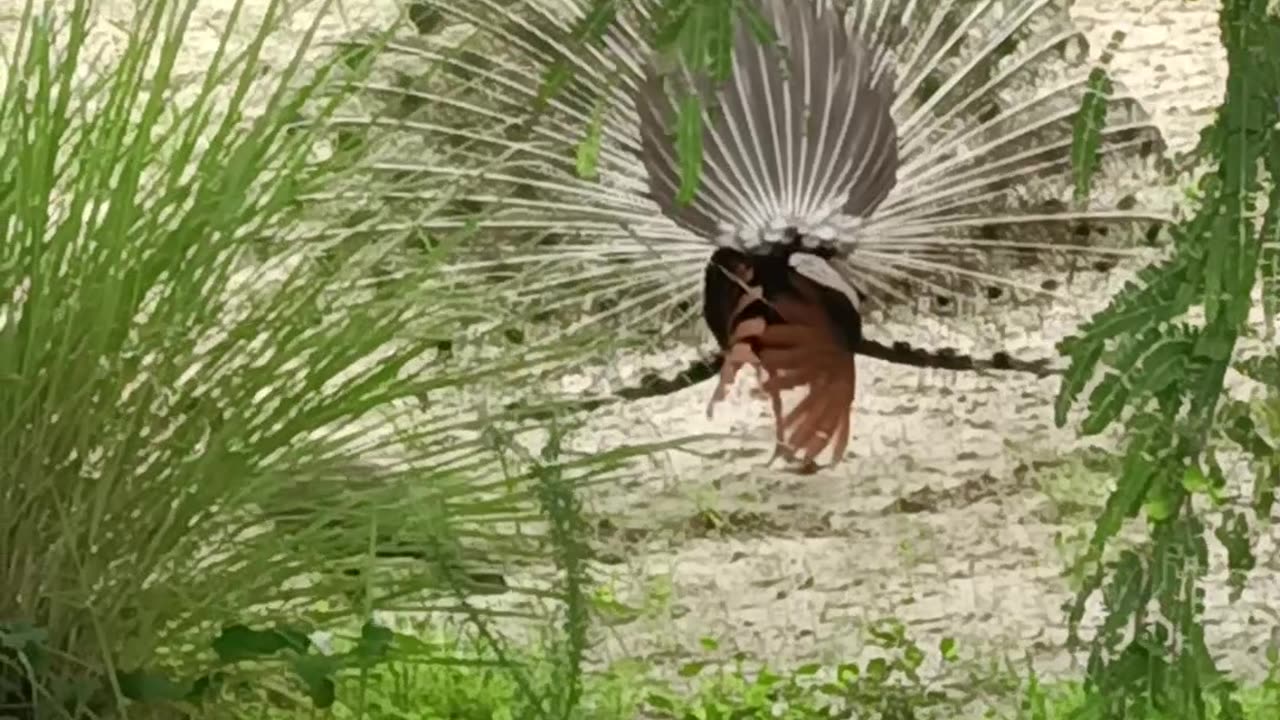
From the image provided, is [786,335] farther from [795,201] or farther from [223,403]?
[223,403]

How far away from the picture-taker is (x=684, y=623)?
36.6 inches

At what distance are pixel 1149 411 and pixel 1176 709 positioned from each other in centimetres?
13

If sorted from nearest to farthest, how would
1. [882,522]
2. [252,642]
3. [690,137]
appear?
[690,137] < [252,642] < [882,522]

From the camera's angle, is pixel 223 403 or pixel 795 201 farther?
pixel 795 201

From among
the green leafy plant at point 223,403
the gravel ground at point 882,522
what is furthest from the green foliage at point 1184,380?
the green leafy plant at point 223,403

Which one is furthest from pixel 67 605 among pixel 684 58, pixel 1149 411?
pixel 1149 411

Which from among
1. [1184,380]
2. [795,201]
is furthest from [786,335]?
[1184,380]

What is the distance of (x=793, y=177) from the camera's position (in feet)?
3.03

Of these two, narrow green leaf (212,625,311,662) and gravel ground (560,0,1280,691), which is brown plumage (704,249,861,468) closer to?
gravel ground (560,0,1280,691)

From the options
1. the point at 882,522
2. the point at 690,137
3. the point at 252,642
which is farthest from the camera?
the point at 882,522

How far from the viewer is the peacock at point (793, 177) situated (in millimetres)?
909

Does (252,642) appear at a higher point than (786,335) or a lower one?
lower

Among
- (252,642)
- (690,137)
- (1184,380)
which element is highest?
(690,137)

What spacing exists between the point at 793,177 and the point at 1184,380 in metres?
0.34
